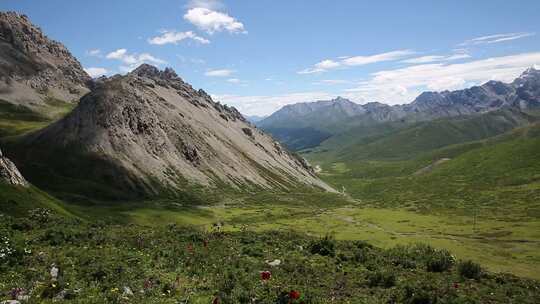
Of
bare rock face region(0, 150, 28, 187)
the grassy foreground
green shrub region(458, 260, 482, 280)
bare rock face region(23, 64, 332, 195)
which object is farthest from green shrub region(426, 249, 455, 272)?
bare rock face region(23, 64, 332, 195)

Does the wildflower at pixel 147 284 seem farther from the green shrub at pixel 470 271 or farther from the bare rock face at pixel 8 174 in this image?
the bare rock face at pixel 8 174

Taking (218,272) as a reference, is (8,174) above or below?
above

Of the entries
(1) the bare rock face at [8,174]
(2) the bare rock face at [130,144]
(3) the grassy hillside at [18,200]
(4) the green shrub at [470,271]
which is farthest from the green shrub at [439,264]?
(2) the bare rock face at [130,144]

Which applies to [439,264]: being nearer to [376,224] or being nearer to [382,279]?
[382,279]

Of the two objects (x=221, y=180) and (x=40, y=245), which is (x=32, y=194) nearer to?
(x=40, y=245)

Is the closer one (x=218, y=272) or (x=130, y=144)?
(x=218, y=272)

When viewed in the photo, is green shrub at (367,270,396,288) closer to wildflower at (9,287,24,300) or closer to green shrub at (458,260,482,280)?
green shrub at (458,260,482,280)

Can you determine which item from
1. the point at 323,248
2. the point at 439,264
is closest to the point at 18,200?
the point at 323,248

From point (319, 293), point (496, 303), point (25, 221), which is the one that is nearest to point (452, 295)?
point (496, 303)

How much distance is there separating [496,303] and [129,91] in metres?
184

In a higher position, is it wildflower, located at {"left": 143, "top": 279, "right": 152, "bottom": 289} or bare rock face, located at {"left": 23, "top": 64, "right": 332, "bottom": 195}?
bare rock face, located at {"left": 23, "top": 64, "right": 332, "bottom": 195}

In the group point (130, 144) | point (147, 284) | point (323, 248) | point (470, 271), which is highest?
point (130, 144)

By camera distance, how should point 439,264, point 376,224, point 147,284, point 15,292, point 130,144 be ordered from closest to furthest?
point 15,292 < point 147,284 < point 439,264 < point 376,224 < point 130,144

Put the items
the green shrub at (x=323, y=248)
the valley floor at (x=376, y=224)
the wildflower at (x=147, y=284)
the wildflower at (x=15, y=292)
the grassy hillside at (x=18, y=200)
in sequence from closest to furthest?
the wildflower at (x=15, y=292)
the wildflower at (x=147, y=284)
the green shrub at (x=323, y=248)
the grassy hillside at (x=18, y=200)
the valley floor at (x=376, y=224)
